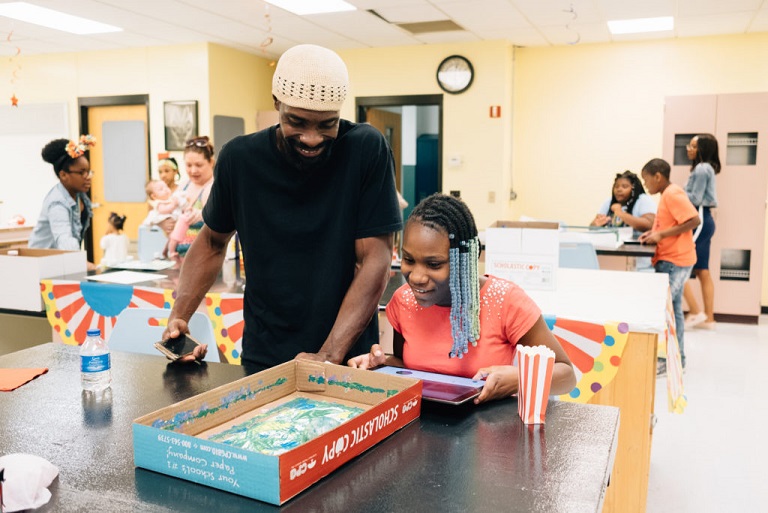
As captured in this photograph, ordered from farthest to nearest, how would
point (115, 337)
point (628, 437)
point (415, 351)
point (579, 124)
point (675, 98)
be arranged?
point (579, 124) < point (675, 98) < point (628, 437) < point (115, 337) < point (415, 351)

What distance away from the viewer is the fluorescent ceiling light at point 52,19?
535 centimetres

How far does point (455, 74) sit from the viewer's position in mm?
6656

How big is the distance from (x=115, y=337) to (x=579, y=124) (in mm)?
5636

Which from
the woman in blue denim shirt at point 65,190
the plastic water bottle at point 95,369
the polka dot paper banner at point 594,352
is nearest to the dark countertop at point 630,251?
the polka dot paper banner at point 594,352

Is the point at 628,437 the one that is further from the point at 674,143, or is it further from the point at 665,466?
the point at 674,143

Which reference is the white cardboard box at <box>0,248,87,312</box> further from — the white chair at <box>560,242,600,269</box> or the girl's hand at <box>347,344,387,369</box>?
the white chair at <box>560,242,600,269</box>

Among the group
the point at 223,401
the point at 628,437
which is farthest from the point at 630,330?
the point at 223,401

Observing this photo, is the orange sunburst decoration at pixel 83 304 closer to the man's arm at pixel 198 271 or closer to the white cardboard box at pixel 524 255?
the man's arm at pixel 198 271

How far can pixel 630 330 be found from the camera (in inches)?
93.4

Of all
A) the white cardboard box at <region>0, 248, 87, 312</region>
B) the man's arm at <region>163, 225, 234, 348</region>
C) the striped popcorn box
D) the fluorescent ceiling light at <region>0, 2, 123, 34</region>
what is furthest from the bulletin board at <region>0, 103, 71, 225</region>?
the striped popcorn box

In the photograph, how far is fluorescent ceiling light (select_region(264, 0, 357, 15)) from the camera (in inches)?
203

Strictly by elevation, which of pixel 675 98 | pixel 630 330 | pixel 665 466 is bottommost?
pixel 665 466

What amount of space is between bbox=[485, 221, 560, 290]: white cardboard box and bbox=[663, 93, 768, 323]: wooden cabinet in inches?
145

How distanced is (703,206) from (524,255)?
136 inches
